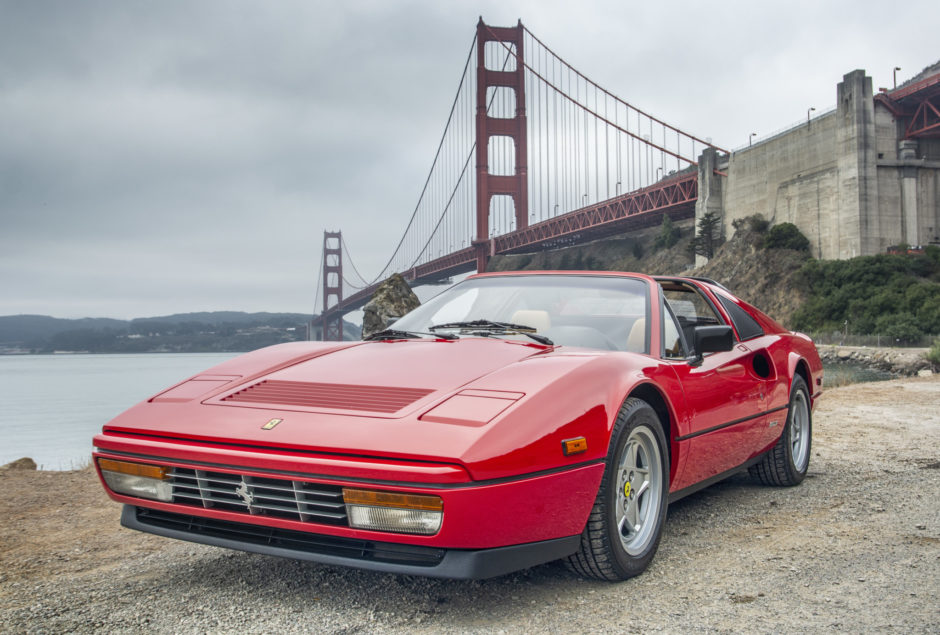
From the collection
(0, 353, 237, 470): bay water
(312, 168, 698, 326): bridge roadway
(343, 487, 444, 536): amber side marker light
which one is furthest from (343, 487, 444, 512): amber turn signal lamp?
(312, 168, 698, 326): bridge roadway

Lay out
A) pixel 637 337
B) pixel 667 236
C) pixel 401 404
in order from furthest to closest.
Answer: pixel 667 236 → pixel 637 337 → pixel 401 404

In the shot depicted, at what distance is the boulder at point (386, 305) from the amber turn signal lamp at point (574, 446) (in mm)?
13941

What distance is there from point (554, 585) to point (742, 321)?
213 cm

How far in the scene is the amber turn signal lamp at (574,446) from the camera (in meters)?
2.09

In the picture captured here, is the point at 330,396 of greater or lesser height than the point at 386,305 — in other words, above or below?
below

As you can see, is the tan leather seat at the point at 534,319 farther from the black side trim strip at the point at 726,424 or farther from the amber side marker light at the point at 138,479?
the amber side marker light at the point at 138,479

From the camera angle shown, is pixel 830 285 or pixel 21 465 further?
pixel 830 285

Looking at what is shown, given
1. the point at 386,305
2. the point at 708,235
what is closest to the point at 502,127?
the point at 708,235

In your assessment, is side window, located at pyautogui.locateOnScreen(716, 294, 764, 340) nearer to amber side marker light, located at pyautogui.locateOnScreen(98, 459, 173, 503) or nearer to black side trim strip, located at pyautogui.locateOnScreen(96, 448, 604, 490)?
black side trim strip, located at pyautogui.locateOnScreen(96, 448, 604, 490)

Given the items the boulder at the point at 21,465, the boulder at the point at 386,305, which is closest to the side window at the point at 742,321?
the boulder at the point at 21,465

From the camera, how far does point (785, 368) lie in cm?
400

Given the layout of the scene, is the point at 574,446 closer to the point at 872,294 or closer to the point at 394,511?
the point at 394,511

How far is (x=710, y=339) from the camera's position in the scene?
297 centimetres

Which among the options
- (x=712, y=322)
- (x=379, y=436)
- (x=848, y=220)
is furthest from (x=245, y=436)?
(x=848, y=220)
